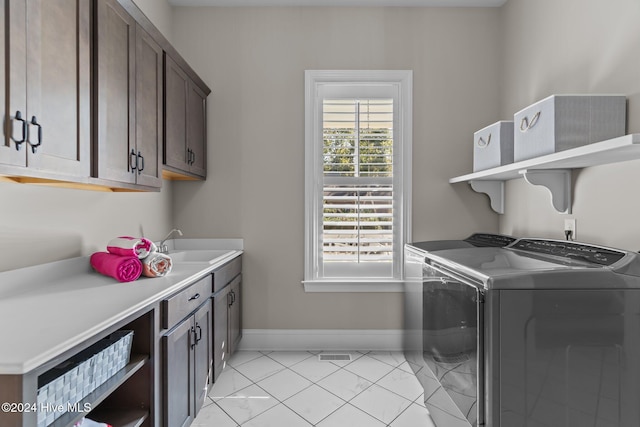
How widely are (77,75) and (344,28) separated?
2.06m

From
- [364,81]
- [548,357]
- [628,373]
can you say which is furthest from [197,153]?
[628,373]

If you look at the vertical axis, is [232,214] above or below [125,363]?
above

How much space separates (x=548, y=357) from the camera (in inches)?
49.9

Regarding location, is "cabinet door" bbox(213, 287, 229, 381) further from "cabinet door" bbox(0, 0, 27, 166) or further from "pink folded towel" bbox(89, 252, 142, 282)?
"cabinet door" bbox(0, 0, 27, 166)

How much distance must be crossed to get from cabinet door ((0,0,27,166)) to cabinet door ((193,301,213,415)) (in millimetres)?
1063

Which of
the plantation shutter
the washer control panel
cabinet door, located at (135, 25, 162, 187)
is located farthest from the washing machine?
cabinet door, located at (135, 25, 162, 187)

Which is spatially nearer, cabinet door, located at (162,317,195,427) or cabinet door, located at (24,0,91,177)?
cabinet door, located at (24,0,91,177)

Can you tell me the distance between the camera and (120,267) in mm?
1562

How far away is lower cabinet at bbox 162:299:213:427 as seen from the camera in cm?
147

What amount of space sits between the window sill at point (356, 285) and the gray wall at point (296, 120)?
6cm

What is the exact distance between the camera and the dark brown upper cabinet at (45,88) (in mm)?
1029

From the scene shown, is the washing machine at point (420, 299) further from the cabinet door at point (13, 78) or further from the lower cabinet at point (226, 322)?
the cabinet door at point (13, 78)

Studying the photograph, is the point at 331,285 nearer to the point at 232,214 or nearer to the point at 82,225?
the point at 232,214

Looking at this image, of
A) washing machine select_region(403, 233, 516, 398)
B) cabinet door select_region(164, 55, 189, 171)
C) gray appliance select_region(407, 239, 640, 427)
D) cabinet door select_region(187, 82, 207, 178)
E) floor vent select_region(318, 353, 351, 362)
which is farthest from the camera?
floor vent select_region(318, 353, 351, 362)
